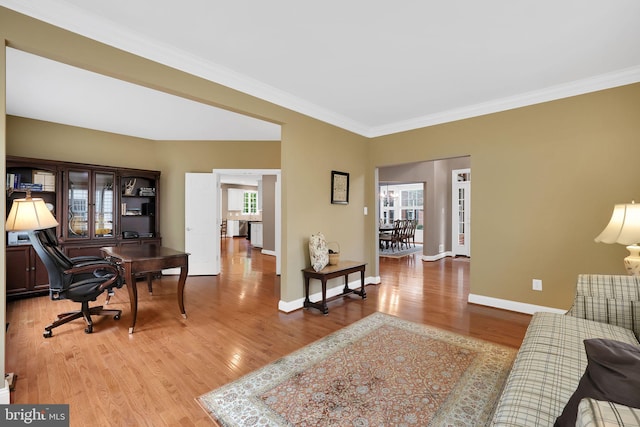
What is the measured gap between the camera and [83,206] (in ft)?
15.3

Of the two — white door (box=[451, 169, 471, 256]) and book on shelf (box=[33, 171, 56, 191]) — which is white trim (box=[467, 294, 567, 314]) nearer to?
white door (box=[451, 169, 471, 256])

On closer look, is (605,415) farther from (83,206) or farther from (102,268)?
(83,206)

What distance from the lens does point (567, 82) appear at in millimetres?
3156

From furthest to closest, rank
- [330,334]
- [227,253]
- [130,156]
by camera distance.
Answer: [227,253] → [130,156] → [330,334]

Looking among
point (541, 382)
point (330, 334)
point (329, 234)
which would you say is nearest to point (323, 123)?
point (329, 234)

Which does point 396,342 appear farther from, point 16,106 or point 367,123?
point 16,106

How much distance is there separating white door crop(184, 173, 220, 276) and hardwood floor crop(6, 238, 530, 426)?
642 mm

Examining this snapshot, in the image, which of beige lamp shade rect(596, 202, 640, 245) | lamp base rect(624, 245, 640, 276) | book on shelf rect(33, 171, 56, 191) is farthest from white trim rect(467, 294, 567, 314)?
book on shelf rect(33, 171, 56, 191)

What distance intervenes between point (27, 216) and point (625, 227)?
195 inches

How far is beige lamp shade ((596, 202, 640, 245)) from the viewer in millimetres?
2242

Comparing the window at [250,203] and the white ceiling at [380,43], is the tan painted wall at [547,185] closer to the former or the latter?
the white ceiling at [380,43]

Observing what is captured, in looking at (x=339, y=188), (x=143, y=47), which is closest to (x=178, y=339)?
(x=143, y=47)

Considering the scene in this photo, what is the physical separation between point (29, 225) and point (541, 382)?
3806mm

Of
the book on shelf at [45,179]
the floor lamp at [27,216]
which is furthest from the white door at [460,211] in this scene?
the book on shelf at [45,179]
